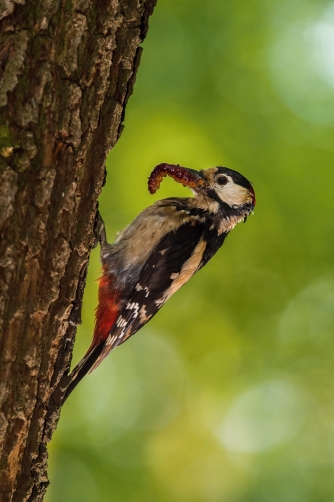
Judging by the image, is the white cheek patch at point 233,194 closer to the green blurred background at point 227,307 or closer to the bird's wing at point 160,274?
the bird's wing at point 160,274

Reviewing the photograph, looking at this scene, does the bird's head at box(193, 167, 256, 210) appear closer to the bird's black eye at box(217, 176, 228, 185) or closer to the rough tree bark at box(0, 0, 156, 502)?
the bird's black eye at box(217, 176, 228, 185)

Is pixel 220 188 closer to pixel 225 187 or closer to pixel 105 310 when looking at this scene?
pixel 225 187

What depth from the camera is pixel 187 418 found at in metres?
6.08

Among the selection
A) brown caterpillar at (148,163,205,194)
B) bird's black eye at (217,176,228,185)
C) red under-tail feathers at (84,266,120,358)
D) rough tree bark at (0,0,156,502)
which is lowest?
rough tree bark at (0,0,156,502)

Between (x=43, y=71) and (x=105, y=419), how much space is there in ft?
15.0

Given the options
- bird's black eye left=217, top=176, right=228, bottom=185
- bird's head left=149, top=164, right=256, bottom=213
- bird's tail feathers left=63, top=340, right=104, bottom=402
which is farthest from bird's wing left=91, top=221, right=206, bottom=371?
bird's black eye left=217, top=176, right=228, bottom=185

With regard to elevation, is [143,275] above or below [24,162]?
above

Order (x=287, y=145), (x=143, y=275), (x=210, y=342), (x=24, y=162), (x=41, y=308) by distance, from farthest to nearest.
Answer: (x=210, y=342), (x=287, y=145), (x=143, y=275), (x=41, y=308), (x=24, y=162)

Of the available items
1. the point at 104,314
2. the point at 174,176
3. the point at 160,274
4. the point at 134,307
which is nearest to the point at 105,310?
the point at 104,314

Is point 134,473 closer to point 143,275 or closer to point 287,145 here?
point 143,275

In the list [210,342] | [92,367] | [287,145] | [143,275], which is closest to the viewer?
[92,367]

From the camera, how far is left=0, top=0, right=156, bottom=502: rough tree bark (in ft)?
6.08

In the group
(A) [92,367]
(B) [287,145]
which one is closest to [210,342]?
(B) [287,145]

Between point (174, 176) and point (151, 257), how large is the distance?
548 millimetres
